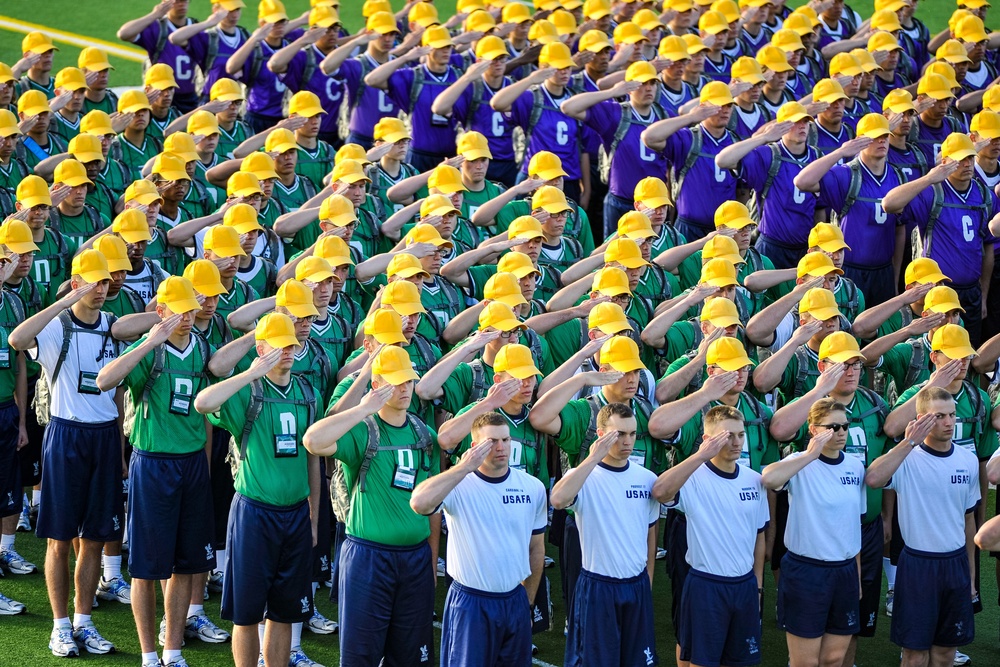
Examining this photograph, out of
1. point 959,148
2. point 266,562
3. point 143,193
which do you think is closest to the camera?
point 266,562

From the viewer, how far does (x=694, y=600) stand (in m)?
9.52

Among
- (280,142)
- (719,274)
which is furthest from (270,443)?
(280,142)

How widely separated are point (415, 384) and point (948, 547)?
11.7ft

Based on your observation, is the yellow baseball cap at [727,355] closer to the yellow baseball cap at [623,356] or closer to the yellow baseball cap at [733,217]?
the yellow baseball cap at [623,356]

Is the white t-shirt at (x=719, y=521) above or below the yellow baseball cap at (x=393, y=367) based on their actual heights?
below

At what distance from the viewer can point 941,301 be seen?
A: 37.1 feet

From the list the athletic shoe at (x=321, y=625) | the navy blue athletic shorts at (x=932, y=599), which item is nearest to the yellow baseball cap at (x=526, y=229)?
the athletic shoe at (x=321, y=625)

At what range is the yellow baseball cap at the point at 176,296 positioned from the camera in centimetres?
1002

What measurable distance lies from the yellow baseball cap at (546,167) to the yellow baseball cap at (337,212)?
1715mm

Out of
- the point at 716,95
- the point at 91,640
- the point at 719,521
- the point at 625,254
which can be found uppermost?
the point at 716,95

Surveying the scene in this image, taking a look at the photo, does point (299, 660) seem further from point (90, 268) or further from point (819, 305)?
point (819, 305)

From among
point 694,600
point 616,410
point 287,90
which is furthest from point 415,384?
point 287,90

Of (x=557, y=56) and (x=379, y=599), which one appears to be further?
(x=557, y=56)

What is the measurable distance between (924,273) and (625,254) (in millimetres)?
2327
